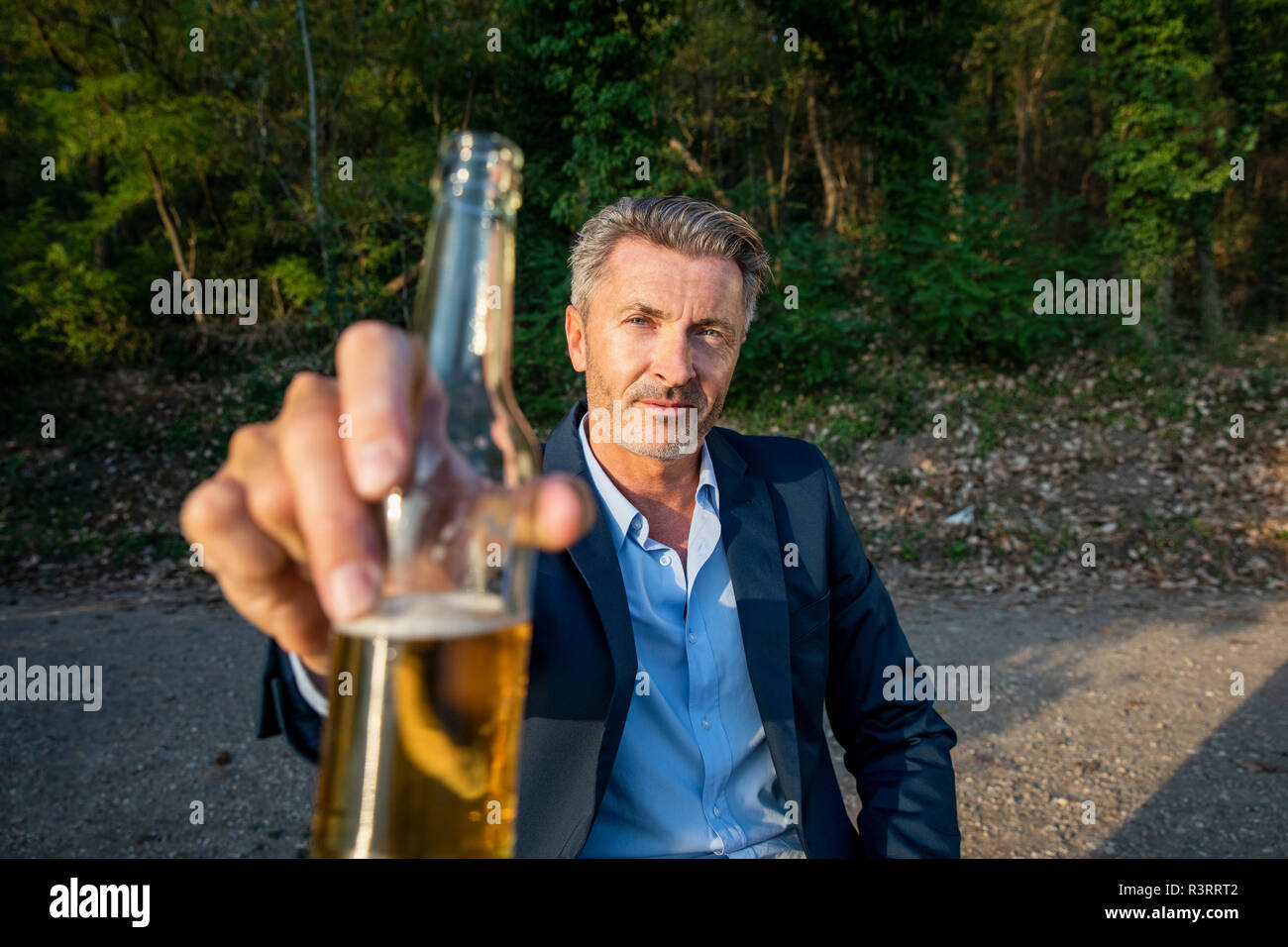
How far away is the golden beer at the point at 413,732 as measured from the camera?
69cm

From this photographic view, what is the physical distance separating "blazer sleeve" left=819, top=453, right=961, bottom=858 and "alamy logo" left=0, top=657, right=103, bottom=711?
609 centimetres

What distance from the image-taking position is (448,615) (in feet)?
2.33

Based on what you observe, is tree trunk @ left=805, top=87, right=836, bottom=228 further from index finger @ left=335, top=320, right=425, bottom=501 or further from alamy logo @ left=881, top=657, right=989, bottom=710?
index finger @ left=335, top=320, right=425, bottom=501

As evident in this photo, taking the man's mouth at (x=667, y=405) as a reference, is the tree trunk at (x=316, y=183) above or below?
above

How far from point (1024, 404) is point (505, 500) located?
40.1 ft

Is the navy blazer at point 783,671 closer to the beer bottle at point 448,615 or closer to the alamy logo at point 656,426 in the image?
the alamy logo at point 656,426

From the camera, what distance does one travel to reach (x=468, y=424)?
745 millimetres

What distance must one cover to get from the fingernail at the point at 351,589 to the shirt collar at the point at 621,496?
1.53 metres

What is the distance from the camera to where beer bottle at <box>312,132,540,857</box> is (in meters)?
0.69

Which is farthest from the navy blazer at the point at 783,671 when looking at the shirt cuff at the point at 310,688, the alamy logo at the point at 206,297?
the alamy logo at the point at 206,297
